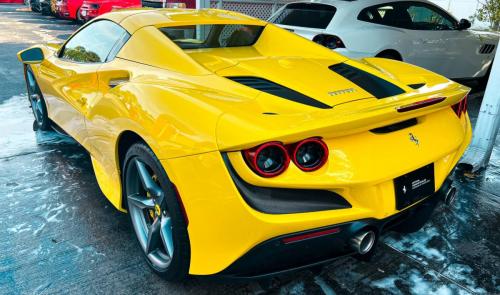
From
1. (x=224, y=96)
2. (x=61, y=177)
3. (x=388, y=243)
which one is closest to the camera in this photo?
(x=224, y=96)

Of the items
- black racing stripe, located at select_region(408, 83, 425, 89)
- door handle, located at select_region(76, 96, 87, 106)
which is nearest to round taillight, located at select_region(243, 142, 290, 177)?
black racing stripe, located at select_region(408, 83, 425, 89)

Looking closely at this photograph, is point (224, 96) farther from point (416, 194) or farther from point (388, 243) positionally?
point (388, 243)

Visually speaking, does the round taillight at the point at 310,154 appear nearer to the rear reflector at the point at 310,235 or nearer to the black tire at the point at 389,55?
the rear reflector at the point at 310,235

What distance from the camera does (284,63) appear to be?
8.68 feet

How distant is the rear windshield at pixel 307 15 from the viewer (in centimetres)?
556

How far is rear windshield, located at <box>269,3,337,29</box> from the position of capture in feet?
18.3

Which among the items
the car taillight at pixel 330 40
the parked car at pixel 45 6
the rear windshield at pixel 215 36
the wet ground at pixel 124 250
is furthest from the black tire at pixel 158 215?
the parked car at pixel 45 6

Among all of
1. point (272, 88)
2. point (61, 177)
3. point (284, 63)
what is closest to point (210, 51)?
point (284, 63)

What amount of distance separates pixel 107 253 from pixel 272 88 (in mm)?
1405

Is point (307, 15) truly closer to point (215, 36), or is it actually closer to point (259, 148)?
point (215, 36)

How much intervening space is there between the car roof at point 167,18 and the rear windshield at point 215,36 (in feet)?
0.18

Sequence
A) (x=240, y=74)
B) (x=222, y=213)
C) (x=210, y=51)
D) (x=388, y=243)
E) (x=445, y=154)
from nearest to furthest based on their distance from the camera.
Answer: (x=222, y=213), (x=445, y=154), (x=240, y=74), (x=388, y=243), (x=210, y=51)

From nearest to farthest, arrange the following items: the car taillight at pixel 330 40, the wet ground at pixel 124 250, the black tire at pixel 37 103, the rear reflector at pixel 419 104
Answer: the rear reflector at pixel 419 104 → the wet ground at pixel 124 250 → the black tire at pixel 37 103 → the car taillight at pixel 330 40

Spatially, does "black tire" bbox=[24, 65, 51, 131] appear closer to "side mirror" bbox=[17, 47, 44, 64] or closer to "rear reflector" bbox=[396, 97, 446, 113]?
"side mirror" bbox=[17, 47, 44, 64]
